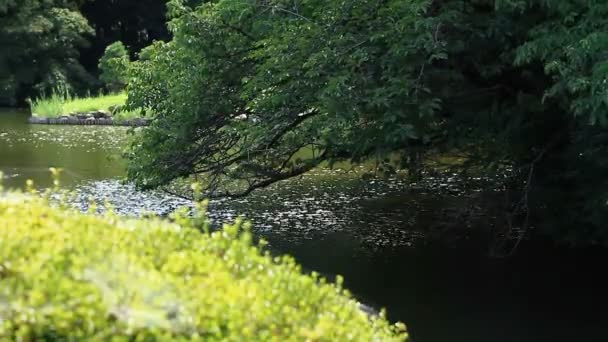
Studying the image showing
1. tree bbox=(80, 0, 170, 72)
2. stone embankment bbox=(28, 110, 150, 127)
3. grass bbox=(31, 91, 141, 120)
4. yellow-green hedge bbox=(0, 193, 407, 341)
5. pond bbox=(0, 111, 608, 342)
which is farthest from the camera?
tree bbox=(80, 0, 170, 72)

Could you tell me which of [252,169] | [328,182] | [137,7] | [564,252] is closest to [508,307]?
[564,252]

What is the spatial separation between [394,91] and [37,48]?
2465 cm

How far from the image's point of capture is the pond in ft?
18.3

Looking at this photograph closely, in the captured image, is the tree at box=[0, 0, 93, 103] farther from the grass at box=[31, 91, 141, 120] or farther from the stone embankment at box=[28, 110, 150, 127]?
the stone embankment at box=[28, 110, 150, 127]

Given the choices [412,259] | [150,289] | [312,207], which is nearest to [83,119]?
[312,207]

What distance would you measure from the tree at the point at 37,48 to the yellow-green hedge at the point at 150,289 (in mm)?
25895

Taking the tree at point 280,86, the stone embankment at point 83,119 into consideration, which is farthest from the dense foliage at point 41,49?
the tree at point 280,86

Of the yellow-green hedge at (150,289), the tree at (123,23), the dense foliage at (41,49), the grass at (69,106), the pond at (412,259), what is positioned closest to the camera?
the yellow-green hedge at (150,289)

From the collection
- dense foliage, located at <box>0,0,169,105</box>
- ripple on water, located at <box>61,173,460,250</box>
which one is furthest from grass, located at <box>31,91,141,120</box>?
ripple on water, located at <box>61,173,460,250</box>

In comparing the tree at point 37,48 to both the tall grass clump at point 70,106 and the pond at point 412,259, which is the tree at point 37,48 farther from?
the pond at point 412,259

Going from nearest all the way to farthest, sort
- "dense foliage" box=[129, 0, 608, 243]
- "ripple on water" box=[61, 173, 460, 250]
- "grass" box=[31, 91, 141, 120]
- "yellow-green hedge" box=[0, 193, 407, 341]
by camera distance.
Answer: "yellow-green hedge" box=[0, 193, 407, 341], "dense foliage" box=[129, 0, 608, 243], "ripple on water" box=[61, 173, 460, 250], "grass" box=[31, 91, 141, 120]

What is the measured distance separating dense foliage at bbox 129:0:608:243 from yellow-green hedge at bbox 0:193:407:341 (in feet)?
9.29

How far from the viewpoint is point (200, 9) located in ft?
24.7

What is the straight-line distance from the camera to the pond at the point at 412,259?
5.58m
